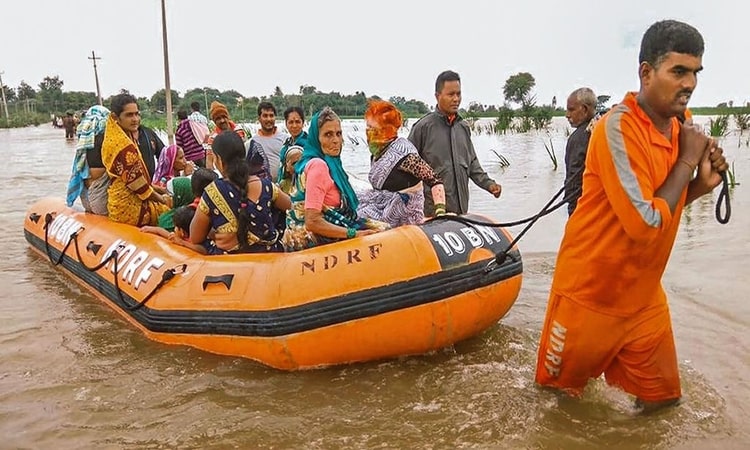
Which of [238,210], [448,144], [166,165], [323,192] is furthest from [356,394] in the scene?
[166,165]

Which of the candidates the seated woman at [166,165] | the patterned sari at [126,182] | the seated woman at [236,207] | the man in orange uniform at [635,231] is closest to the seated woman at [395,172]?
the seated woman at [236,207]

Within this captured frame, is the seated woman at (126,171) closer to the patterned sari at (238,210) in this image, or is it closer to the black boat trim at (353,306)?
the patterned sari at (238,210)

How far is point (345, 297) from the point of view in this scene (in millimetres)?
3295

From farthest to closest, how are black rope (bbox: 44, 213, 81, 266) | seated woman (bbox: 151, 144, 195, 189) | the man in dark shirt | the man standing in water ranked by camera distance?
seated woman (bbox: 151, 144, 195, 189) < black rope (bbox: 44, 213, 81, 266) < the man in dark shirt < the man standing in water

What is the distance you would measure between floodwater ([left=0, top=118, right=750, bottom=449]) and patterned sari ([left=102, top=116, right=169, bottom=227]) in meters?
0.75

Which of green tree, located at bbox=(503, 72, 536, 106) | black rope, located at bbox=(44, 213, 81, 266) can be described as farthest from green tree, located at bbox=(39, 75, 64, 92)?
black rope, located at bbox=(44, 213, 81, 266)

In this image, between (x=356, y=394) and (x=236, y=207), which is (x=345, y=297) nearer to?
(x=356, y=394)

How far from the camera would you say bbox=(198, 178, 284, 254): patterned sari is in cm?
382

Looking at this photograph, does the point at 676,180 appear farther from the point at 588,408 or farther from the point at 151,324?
the point at 151,324

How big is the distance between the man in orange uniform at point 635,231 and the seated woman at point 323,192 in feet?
4.70

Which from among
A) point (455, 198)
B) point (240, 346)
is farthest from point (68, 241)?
point (455, 198)

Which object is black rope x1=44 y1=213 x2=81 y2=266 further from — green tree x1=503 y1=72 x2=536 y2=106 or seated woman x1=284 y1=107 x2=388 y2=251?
green tree x1=503 y1=72 x2=536 y2=106

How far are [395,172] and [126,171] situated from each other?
227cm

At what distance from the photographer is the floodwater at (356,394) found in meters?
Answer: 2.77
